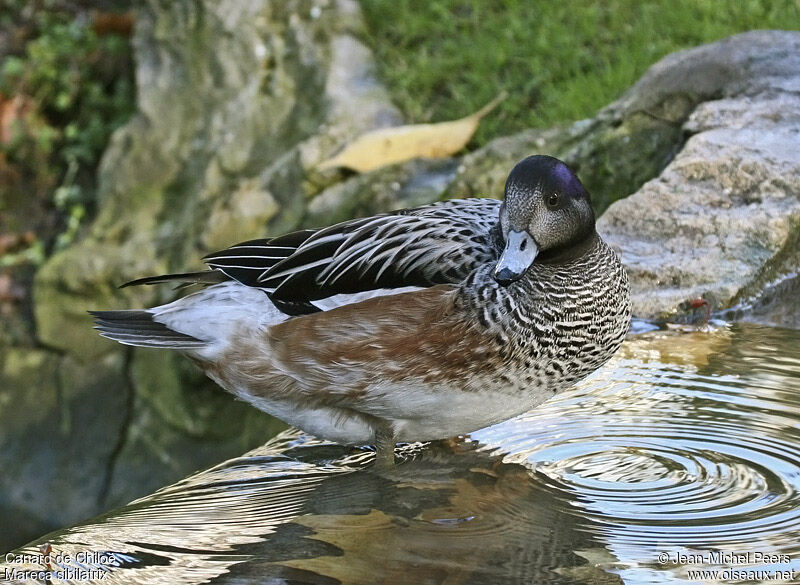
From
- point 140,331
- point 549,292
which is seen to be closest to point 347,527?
point 549,292

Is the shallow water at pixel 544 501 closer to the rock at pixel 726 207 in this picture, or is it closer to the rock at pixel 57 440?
the rock at pixel 726 207

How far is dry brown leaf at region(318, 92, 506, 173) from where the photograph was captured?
5.77m

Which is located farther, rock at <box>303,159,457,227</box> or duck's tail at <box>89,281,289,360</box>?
rock at <box>303,159,457,227</box>

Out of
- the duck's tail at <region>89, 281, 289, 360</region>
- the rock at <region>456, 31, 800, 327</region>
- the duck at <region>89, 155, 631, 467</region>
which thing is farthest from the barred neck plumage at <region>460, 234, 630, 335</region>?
the rock at <region>456, 31, 800, 327</region>

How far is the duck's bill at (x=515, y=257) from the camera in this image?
264cm

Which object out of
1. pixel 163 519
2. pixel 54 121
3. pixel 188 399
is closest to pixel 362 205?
pixel 188 399

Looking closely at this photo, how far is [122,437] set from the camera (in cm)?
652

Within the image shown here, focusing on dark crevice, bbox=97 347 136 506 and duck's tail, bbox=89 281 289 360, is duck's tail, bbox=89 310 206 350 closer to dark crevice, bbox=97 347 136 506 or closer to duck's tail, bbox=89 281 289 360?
duck's tail, bbox=89 281 289 360

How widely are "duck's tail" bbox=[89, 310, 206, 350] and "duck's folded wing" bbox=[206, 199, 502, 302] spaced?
24cm

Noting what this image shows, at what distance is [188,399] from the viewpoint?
6.16 m

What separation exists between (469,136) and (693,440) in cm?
346

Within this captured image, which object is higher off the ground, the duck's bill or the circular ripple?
the duck's bill

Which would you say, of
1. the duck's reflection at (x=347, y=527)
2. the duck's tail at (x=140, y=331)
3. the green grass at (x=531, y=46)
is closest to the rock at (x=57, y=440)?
the green grass at (x=531, y=46)

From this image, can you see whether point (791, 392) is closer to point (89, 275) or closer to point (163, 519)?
point (163, 519)
